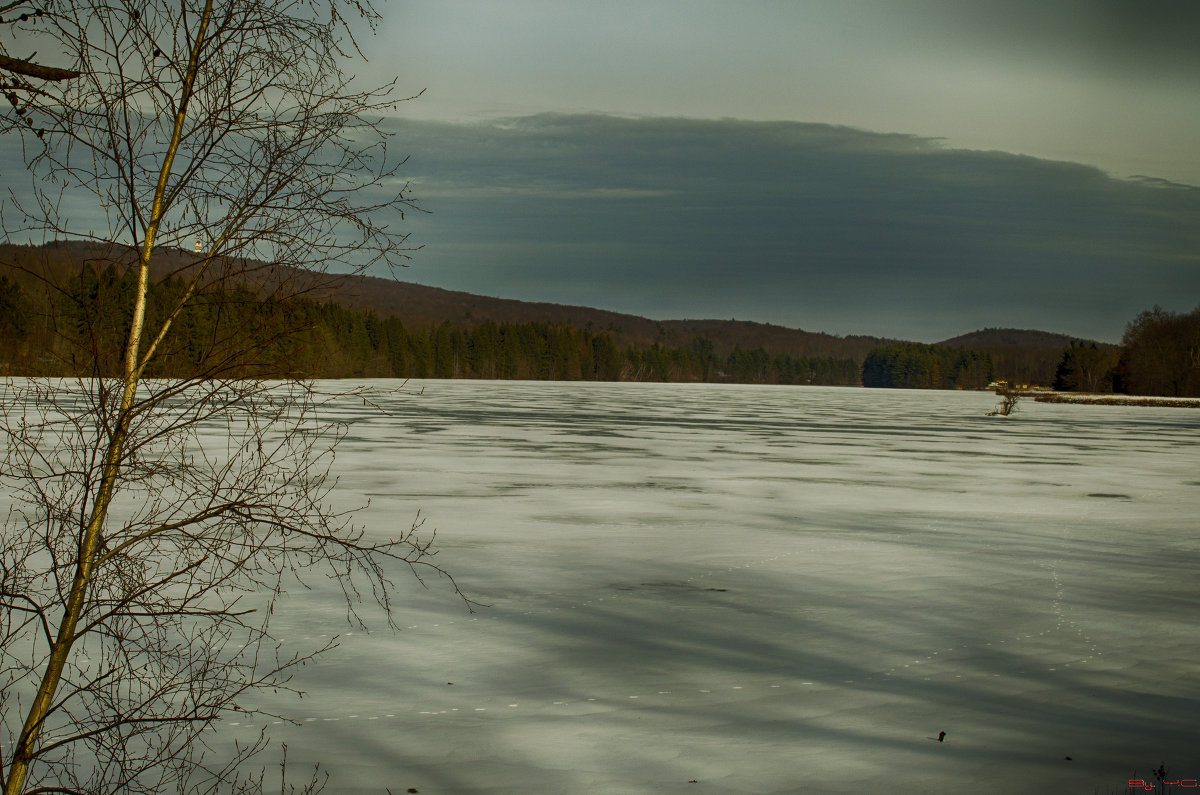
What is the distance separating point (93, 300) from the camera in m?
3.70

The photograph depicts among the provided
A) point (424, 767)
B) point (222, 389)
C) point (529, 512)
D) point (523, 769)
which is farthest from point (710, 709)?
point (529, 512)

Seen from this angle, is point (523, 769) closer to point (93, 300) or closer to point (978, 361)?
point (93, 300)

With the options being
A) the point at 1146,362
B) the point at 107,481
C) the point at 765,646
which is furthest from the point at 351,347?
the point at 107,481

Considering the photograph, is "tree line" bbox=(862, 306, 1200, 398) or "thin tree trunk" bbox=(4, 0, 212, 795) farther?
"tree line" bbox=(862, 306, 1200, 398)

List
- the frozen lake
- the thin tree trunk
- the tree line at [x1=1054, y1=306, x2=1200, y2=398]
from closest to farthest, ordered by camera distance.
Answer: the thin tree trunk, the frozen lake, the tree line at [x1=1054, y1=306, x2=1200, y2=398]

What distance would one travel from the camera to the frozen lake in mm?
4980

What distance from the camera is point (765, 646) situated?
700 centimetres

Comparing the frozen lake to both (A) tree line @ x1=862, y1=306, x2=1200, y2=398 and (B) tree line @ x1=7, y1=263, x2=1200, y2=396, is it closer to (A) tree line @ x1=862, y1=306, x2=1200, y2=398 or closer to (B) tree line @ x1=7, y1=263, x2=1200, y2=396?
(B) tree line @ x1=7, y1=263, x2=1200, y2=396

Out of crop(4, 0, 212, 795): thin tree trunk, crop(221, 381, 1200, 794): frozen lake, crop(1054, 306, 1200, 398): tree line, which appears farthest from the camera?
crop(1054, 306, 1200, 398): tree line

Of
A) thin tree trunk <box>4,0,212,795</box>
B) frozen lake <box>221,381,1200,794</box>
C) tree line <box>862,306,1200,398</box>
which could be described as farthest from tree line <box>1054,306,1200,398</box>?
thin tree trunk <box>4,0,212,795</box>

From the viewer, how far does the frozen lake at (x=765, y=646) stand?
4980mm

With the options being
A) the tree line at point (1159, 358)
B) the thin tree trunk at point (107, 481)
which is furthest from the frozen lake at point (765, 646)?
the tree line at point (1159, 358)

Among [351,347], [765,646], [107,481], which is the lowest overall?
[765,646]

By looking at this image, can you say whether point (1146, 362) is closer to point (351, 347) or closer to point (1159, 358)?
point (1159, 358)
